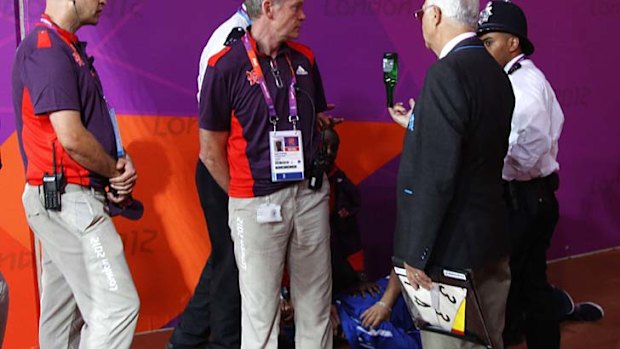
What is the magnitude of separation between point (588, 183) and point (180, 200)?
8.50ft

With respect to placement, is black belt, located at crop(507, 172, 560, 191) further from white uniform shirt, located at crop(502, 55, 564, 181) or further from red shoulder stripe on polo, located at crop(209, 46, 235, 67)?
red shoulder stripe on polo, located at crop(209, 46, 235, 67)

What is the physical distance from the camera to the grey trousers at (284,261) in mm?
2428

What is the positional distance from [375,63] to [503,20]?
3.35 feet

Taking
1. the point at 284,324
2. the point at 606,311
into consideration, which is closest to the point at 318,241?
the point at 284,324

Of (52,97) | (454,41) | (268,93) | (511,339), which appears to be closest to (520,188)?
(511,339)

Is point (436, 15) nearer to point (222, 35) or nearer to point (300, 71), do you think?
point (300, 71)

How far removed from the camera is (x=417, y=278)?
1.96 metres

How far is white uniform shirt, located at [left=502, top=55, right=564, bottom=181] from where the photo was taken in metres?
2.58

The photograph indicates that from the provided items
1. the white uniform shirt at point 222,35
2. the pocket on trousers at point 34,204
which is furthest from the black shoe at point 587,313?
the pocket on trousers at point 34,204

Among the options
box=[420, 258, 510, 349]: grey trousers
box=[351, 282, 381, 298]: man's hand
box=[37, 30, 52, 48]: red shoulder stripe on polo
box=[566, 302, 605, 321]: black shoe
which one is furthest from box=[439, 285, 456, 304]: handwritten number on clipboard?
box=[566, 302, 605, 321]: black shoe

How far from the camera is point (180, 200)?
323cm

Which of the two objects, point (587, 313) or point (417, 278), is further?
point (587, 313)

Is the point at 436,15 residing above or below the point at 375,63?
above

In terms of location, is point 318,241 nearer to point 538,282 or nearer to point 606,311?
point 538,282
